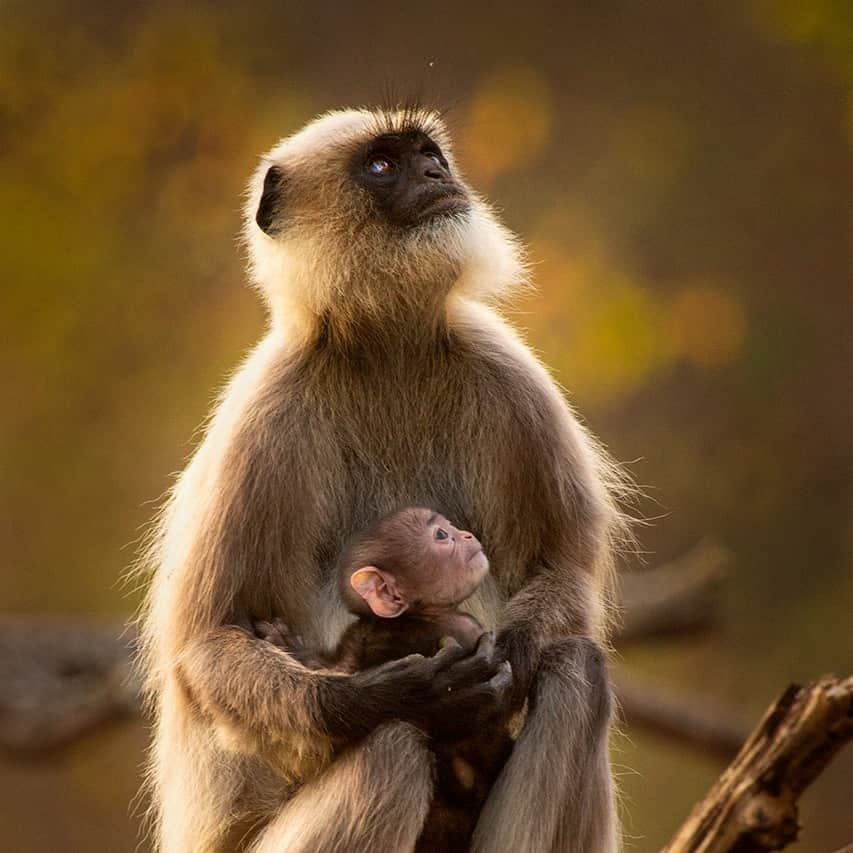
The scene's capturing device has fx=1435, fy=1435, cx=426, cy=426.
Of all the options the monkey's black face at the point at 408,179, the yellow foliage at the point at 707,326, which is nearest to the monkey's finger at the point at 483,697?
the monkey's black face at the point at 408,179

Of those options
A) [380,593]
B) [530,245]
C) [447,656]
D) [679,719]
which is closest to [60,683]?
[679,719]

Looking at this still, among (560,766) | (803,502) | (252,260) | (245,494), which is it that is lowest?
(803,502)

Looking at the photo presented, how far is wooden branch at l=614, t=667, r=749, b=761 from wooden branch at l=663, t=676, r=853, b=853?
4.09 meters

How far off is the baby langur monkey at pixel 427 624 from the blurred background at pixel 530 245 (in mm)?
4643

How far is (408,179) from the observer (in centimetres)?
404

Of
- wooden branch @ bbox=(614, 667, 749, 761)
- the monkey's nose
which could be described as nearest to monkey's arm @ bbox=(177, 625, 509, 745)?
the monkey's nose

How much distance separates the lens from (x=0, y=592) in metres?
8.23

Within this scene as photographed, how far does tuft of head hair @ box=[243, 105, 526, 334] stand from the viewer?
154 inches

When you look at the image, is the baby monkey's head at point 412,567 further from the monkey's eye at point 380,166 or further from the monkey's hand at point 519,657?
the monkey's eye at point 380,166

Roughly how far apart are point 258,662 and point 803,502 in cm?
527

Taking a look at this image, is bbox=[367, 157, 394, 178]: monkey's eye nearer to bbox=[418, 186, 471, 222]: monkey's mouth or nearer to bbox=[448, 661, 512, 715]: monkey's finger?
bbox=[418, 186, 471, 222]: monkey's mouth

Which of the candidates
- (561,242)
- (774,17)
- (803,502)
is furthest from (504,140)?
(803,502)

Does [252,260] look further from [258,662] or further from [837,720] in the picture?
[837,720]

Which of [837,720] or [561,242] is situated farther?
[561,242]
